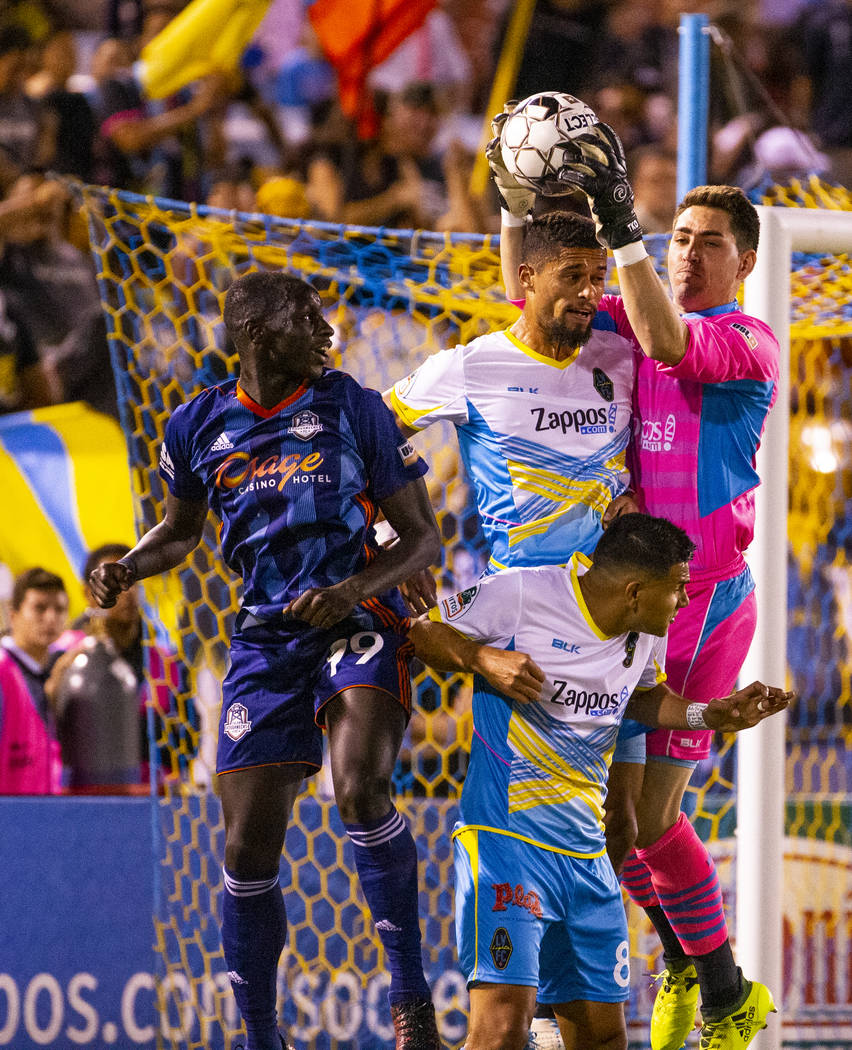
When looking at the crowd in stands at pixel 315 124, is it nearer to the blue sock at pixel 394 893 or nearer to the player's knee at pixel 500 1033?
the blue sock at pixel 394 893

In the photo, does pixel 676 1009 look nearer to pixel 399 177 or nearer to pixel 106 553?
pixel 106 553

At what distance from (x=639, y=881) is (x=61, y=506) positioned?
11.8ft

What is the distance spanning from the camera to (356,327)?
5.36 metres

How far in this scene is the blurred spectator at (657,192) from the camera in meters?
6.41

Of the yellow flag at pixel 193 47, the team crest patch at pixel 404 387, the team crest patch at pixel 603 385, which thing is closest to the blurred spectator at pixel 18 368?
the yellow flag at pixel 193 47

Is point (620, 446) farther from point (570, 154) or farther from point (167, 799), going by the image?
point (167, 799)

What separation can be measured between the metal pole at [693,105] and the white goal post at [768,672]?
49cm

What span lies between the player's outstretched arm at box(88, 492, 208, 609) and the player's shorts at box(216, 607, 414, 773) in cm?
32

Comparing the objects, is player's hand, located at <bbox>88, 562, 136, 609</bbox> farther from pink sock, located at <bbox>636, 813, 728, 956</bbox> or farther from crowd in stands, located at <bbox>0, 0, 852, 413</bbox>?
crowd in stands, located at <bbox>0, 0, 852, 413</bbox>

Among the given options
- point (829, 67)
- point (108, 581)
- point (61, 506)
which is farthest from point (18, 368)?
point (829, 67)

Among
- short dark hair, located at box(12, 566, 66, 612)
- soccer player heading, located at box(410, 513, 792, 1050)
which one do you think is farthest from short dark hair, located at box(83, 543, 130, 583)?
soccer player heading, located at box(410, 513, 792, 1050)

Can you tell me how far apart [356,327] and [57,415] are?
1.92m

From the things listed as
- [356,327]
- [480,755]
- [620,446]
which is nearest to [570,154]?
[620,446]

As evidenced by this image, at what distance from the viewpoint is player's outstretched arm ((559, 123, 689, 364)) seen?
2998 mm
